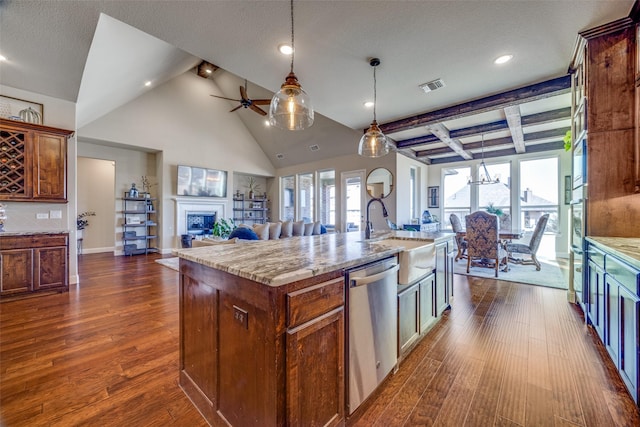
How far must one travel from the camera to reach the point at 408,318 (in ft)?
6.67

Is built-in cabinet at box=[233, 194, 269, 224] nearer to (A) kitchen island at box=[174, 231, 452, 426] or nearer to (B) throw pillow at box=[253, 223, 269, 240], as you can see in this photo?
(B) throw pillow at box=[253, 223, 269, 240]

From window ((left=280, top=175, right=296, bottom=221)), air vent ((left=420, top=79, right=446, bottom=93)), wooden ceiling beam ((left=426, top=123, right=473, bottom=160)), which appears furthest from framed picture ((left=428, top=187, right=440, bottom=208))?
air vent ((left=420, top=79, right=446, bottom=93))

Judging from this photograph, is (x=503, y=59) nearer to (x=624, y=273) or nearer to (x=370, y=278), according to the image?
(x=624, y=273)

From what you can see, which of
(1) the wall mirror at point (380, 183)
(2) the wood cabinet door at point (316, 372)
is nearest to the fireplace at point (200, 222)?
(1) the wall mirror at point (380, 183)

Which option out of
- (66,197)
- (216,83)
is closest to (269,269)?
(66,197)

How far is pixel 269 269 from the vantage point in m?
1.15

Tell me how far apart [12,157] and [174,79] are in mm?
4883

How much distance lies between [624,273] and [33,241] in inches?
237

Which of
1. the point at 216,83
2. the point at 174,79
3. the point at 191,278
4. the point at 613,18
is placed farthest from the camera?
the point at 216,83

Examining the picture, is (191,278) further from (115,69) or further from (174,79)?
(174,79)

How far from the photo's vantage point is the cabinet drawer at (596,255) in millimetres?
2047

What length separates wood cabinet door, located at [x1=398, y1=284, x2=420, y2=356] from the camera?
191cm

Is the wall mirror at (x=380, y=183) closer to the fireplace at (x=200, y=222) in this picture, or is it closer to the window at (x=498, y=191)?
the window at (x=498, y=191)

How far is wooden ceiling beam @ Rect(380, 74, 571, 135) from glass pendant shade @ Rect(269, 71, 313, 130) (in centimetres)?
304
